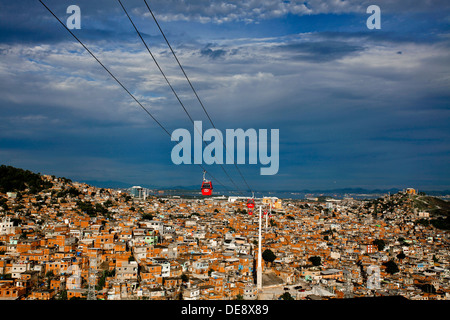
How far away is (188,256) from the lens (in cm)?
1920

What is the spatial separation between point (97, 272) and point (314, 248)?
15131 mm

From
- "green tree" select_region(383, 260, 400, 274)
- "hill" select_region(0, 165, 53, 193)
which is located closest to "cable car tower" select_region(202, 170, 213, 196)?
"green tree" select_region(383, 260, 400, 274)

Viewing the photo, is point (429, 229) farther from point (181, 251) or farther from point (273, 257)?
point (181, 251)

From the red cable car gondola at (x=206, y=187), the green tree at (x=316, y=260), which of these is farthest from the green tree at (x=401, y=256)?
the red cable car gondola at (x=206, y=187)

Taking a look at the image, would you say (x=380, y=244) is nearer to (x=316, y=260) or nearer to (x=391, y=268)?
(x=391, y=268)

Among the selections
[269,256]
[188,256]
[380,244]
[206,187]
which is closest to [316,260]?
[269,256]

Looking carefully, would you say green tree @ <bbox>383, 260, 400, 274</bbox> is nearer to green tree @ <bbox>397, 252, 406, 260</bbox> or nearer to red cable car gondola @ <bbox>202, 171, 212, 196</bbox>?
green tree @ <bbox>397, 252, 406, 260</bbox>

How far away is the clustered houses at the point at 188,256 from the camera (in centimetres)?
1351

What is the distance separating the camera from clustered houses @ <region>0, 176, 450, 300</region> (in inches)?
532

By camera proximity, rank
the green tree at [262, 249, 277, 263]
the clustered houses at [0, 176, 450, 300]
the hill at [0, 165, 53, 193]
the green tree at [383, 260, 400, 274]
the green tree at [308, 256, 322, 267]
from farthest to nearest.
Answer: the hill at [0, 165, 53, 193] < the green tree at [262, 249, 277, 263] < the green tree at [308, 256, 322, 267] < the green tree at [383, 260, 400, 274] < the clustered houses at [0, 176, 450, 300]

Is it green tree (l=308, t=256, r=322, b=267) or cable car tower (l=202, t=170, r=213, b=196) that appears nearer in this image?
cable car tower (l=202, t=170, r=213, b=196)

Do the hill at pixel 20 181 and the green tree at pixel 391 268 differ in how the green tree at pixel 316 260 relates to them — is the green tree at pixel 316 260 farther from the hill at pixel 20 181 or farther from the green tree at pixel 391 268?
the hill at pixel 20 181
